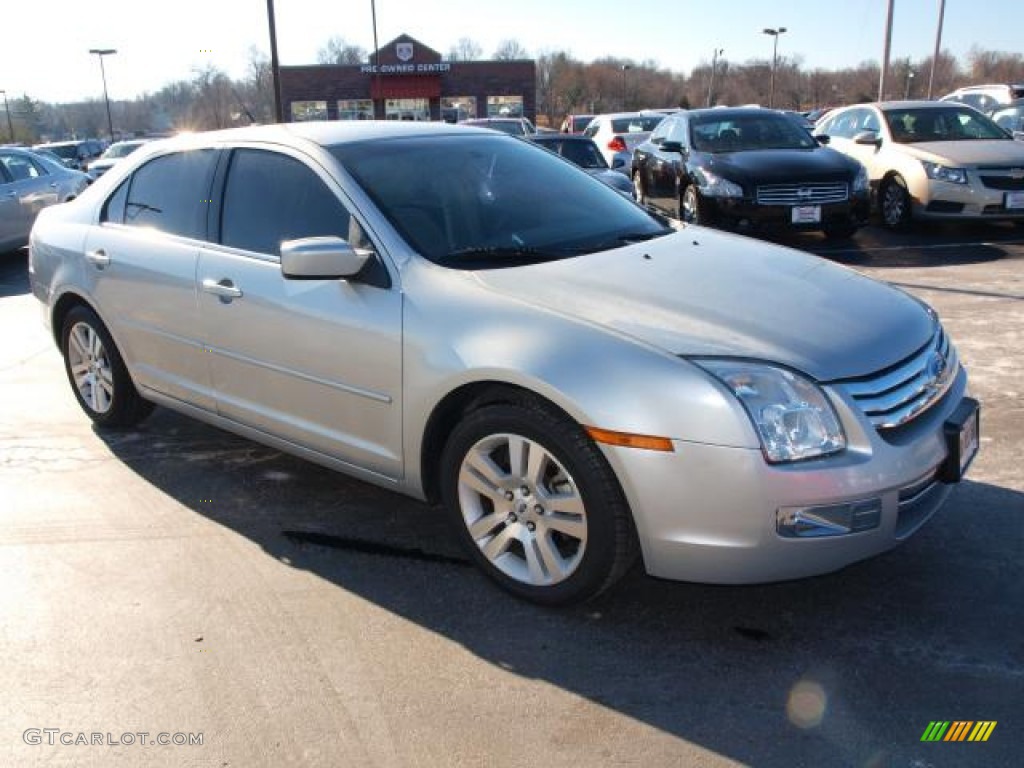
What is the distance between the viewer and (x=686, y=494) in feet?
9.07

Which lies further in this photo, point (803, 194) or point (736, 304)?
point (803, 194)

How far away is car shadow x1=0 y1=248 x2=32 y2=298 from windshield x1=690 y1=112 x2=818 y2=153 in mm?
7806

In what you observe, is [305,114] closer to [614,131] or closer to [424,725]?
[614,131]

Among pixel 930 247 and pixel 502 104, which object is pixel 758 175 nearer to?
pixel 930 247

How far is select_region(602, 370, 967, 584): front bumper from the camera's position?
2701mm

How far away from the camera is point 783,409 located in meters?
2.74

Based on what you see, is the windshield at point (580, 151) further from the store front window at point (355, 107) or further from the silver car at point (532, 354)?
the store front window at point (355, 107)

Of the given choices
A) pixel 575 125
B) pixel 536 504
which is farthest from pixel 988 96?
pixel 536 504

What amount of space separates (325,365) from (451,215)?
77 centimetres

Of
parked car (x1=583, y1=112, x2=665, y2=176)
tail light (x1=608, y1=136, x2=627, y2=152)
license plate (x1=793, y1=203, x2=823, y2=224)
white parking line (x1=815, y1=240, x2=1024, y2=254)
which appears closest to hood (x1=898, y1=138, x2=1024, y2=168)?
white parking line (x1=815, y1=240, x2=1024, y2=254)

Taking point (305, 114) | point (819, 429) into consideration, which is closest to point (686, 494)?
point (819, 429)

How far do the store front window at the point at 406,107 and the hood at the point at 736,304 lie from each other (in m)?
52.4

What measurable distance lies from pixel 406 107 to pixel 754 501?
55046 millimetres

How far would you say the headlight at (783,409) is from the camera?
2718mm
